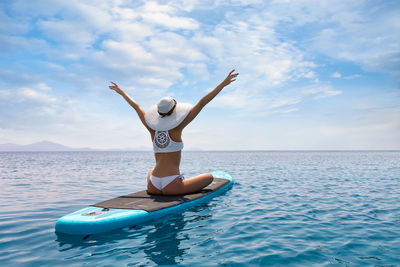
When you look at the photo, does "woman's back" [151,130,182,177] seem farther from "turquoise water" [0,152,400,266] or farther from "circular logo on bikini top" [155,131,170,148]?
"turquoise water" [0,152,400,266]

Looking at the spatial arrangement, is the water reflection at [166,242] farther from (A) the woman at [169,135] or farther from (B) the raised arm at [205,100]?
(B) the raised arm at [205,100]

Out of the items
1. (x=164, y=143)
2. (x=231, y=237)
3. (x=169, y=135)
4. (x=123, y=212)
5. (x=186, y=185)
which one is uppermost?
(x=169, y=135)

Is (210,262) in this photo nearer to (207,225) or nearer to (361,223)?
(207,225)

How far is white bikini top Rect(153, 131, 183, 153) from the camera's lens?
6.50m

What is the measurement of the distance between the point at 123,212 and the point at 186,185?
2.16 m

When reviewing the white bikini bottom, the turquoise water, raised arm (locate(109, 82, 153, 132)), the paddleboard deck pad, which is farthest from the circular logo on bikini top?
the turquoise water

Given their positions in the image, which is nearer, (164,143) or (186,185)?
(164,143)

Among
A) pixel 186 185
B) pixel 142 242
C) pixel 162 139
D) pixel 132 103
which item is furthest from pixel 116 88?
pixel 142 242

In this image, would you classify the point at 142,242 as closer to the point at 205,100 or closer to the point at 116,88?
the point at 205,100

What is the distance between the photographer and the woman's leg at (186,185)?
262 inches

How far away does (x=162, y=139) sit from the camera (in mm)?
6555

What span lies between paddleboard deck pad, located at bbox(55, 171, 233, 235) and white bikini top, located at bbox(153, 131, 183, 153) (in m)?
1.29

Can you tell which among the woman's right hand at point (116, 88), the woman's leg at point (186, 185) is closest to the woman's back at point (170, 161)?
the woman's leg at point (186, 185)

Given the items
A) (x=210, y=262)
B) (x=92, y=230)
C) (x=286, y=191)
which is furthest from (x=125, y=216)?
(x=286, y=191)
